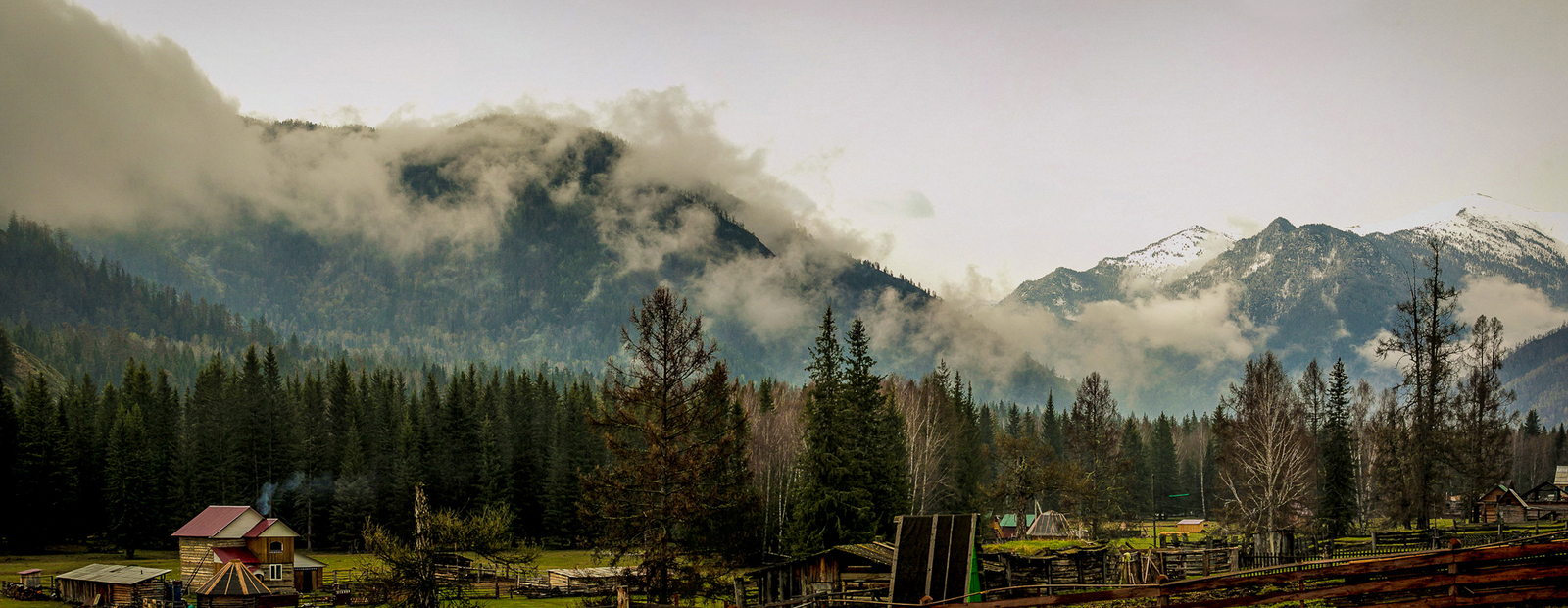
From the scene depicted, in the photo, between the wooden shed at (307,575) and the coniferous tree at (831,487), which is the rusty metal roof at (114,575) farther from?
the coniferous tree at (831,487)

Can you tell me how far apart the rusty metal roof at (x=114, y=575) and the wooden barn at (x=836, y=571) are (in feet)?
126

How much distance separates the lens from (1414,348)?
2030 inches

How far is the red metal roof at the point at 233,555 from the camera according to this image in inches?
2239

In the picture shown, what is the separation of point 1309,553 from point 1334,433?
21.0 meters

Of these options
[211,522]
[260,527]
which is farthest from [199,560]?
[260,527]

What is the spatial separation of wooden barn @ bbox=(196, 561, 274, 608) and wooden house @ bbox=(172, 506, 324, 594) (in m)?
3.84

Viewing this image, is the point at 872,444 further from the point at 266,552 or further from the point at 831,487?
the point at 266,552

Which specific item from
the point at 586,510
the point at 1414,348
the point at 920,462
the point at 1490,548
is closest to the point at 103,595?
the point at 586,510

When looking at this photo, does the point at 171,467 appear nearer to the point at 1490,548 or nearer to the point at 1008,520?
the point at 1008,520

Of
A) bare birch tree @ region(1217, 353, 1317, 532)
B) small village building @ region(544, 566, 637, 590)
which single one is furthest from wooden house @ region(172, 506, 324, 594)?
bare birch tree @ region(1217, 353, 1317, 532)

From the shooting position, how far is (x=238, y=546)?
58406 millimetres

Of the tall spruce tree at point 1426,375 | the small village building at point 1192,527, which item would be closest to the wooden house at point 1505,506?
the tall spruce tree at point 1426,375

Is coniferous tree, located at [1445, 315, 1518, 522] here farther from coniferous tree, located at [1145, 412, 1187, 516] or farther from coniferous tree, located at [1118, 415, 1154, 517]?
coniferous tree, located at [1145, 412, 1187, 516]

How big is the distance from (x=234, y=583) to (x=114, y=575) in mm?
8031
